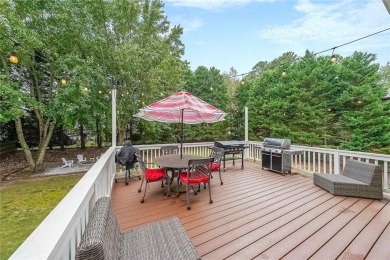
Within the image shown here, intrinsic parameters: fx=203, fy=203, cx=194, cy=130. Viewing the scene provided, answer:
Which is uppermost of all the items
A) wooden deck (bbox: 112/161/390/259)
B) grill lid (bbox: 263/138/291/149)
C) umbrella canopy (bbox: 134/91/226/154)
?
umbrella canopy (bbox: 134/91/226/154)

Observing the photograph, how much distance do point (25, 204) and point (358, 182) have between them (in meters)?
8.86

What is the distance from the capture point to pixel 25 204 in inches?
251

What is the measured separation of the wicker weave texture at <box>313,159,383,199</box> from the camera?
3.58m

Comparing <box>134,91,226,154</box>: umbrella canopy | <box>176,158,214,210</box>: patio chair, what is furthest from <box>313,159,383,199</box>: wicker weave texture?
<box>134,91,226,154</box>: umbrella canopy

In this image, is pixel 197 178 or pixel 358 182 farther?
pixel 358 182

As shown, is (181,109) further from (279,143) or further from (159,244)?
(279,143)

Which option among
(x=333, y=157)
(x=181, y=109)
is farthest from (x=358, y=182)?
(x=181, y=109)

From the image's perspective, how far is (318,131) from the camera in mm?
12539

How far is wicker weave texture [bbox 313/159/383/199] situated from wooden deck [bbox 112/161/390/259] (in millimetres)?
139

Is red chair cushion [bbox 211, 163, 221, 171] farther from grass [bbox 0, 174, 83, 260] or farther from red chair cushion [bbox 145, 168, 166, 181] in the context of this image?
grass [bbox 0, 174, 83, 260]

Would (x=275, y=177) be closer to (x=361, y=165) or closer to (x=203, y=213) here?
(x=361, y=165)

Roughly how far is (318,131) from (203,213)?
1213cm

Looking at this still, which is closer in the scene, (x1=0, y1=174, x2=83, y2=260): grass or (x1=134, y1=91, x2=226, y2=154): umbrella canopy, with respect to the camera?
(x1=134, y1=91, x2=226, y2=154): umbrella canopy

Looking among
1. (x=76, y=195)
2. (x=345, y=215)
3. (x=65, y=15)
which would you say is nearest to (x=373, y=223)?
(x=345, y=215)
